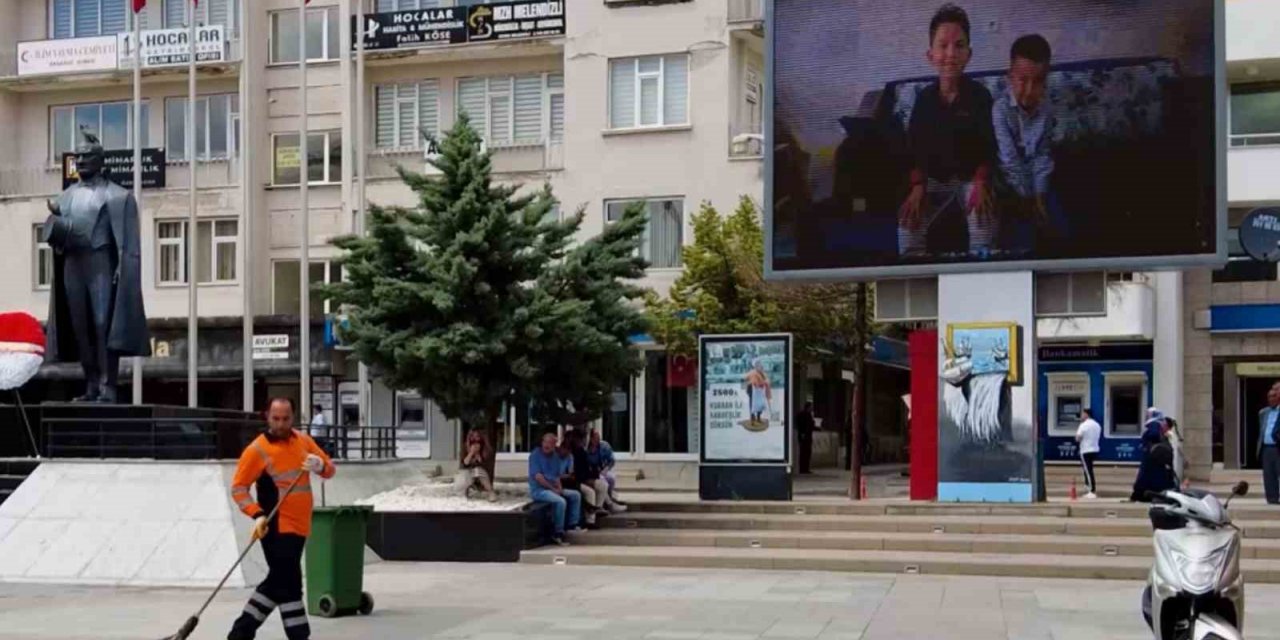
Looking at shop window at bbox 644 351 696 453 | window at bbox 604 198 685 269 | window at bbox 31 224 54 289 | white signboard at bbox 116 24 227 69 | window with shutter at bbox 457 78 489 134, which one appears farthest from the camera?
window at bbox 31 224 54 289

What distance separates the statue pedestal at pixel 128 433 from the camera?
Result: 1931 cm

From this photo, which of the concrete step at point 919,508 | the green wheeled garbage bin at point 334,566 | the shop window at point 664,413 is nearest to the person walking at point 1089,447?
the concrete step at point 919,508

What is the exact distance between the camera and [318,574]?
46.2 feet

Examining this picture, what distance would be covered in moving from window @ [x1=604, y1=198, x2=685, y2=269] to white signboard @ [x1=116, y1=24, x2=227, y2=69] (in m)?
11.7

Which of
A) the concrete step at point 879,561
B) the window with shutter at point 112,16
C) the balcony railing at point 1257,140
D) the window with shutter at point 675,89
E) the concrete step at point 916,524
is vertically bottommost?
the concrete step at point 879,561

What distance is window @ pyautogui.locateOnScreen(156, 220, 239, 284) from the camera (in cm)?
4053

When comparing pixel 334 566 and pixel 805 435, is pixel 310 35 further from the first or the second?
pixel 334 566

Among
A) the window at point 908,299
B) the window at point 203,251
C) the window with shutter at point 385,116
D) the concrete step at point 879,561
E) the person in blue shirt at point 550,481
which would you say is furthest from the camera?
the window at point 203,251

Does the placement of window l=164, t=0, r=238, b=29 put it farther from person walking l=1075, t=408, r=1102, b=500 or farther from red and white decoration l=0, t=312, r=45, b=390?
person walking l=1075, t=408, r=1102, b=500

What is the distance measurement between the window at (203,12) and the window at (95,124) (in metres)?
2.33

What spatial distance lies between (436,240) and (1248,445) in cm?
2063

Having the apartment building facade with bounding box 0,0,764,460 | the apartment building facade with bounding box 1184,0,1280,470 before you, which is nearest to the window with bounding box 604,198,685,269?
the apartment building facade with bounding box 0,0,764,460

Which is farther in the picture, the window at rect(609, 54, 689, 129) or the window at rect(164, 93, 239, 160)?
the window at rect(164, 93, 239, 160)

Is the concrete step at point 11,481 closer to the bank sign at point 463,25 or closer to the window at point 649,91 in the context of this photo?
the bank sign at point 463,25
